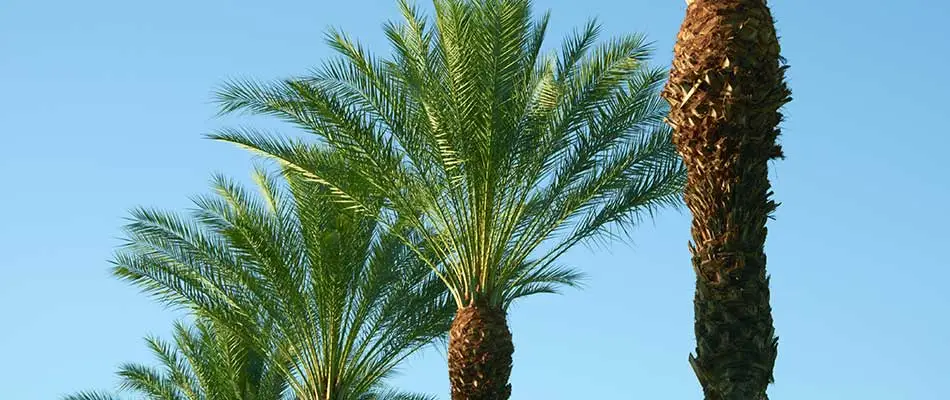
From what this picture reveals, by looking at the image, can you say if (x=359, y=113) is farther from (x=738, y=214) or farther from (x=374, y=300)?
(x=738, y=214)

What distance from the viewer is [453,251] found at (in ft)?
52.0

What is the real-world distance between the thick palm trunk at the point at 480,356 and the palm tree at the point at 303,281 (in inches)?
106

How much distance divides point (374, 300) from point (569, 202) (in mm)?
3891

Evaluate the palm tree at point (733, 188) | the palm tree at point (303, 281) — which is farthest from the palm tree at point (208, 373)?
the palm tree at point (733, 188)

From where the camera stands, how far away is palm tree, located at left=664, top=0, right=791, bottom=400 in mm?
9719

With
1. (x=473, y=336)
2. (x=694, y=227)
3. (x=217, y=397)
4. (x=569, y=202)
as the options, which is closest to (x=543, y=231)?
(x=569, y=202)

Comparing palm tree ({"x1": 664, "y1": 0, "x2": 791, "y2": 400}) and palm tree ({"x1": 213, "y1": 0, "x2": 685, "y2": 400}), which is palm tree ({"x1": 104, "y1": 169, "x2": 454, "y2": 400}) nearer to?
palm tree ({"x1": 213, "y1": 0, "x2": 685, "y2": 400})

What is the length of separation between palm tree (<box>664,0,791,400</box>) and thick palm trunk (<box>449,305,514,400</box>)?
5378 millimetres

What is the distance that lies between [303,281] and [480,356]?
155 inches

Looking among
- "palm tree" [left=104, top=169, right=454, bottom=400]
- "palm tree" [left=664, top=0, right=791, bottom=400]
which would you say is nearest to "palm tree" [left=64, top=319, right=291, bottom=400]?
"palm tree" [left=104, top=169, right=454, bottom=400]

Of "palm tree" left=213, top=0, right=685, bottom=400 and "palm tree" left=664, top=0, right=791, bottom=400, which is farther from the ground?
"palm tree" left=213, top=0, right=685, bottom=400

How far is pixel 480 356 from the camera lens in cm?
1505

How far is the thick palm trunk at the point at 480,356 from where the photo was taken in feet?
49.4

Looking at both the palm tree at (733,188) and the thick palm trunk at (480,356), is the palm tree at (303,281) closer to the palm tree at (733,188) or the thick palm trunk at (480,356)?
the thick palm trunk at (480,356)
